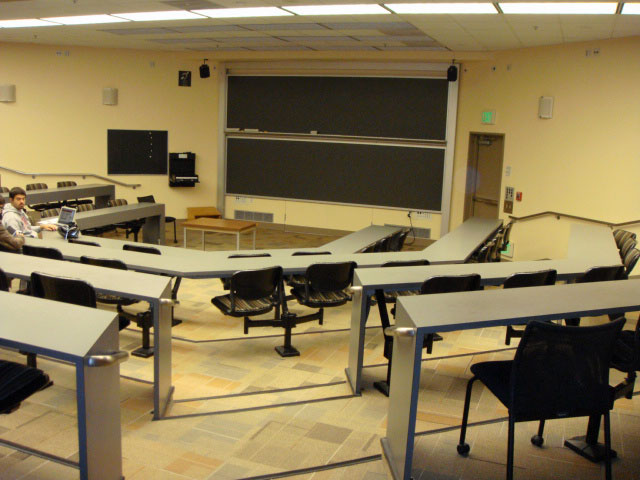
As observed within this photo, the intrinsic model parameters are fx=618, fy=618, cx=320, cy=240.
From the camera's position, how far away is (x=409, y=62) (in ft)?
36.7

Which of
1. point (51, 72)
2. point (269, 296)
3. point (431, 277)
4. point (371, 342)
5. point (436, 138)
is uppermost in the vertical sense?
point (51, 72)

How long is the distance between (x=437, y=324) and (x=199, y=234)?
9535 millimetres

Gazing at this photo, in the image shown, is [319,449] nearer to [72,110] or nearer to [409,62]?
[409,62]

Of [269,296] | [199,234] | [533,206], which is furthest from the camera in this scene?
[199,234]

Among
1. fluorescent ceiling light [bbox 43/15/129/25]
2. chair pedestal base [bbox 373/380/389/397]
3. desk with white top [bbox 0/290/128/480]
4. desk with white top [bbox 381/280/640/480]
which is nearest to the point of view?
desk with white top [bbox 0/290/128/480]

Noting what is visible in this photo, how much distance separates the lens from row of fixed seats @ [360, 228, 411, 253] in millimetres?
7233

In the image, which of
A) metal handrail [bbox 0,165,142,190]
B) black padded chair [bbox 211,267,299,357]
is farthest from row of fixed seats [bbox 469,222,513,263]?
metal handrail [bbox 0,165,142,190]

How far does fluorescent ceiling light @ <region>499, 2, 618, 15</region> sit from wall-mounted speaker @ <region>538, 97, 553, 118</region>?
2596 millimetres

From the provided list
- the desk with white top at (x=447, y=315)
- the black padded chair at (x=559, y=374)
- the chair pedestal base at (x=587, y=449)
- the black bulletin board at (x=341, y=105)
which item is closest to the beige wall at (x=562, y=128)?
the black bulletin board at (x=341, y=105)

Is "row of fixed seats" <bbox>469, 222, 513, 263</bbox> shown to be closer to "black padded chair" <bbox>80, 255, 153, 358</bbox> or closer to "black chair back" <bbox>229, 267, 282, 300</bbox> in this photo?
"black chair back" <bbox>229, 267, 282, 300</bbox>

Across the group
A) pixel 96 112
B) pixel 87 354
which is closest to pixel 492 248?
pixel 87 354

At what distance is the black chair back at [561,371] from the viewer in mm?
2738

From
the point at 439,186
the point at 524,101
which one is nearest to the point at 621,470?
the point at 524,101

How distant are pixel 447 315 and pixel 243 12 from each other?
6025 mm
